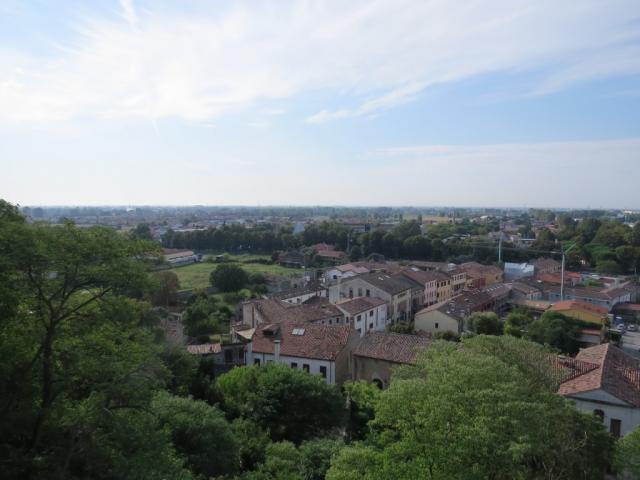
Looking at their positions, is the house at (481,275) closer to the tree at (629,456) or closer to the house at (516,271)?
the house at (516,271)

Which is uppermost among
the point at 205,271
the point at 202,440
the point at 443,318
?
the point at 202,440

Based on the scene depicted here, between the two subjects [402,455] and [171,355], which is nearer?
[402,455]

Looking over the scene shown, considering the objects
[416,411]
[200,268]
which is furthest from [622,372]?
[200,268]

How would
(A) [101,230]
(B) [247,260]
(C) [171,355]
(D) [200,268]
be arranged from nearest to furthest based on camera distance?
(A) [101,230], (C) [171,355], (D) [200,268], (B) [247,260]

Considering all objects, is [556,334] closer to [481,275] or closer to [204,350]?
[204,350]

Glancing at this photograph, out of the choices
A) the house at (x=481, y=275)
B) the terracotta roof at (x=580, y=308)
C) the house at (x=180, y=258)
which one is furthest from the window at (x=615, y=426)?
the house at (x=180, y=258)

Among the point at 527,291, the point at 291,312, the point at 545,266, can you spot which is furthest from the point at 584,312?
the point at 545,266

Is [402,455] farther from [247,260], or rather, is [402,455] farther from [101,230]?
[247,260]
